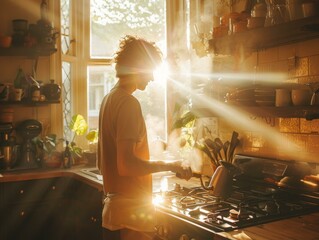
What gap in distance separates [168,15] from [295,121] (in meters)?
2.19

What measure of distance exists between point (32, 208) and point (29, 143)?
2.10ft

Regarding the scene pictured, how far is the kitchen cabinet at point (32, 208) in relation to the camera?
10.6 feet

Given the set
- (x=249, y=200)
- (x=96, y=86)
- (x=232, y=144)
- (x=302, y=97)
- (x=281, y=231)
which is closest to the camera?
(x=281, y=231)

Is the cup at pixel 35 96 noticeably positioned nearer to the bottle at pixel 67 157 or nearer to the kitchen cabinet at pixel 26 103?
the kitchen cabinet at pixel 26 103

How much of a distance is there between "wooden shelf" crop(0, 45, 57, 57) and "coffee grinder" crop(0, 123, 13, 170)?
0.65 meters

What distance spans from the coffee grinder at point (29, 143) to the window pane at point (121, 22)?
3.11ft

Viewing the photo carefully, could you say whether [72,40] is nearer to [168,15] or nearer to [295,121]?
[168,15]

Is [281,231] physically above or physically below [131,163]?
below

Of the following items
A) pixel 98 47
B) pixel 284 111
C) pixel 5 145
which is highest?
pixel 98 47

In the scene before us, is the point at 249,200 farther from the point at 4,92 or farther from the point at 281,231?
the point at 4,92

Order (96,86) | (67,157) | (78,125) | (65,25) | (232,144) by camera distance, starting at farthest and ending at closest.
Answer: (96,86)
(65,25)
(78,125)
(67,157)
(232,144)

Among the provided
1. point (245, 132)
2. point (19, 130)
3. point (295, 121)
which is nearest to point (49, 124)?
point (19, 130)

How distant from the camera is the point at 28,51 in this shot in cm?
372

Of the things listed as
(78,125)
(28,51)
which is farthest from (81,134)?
(28,51)
